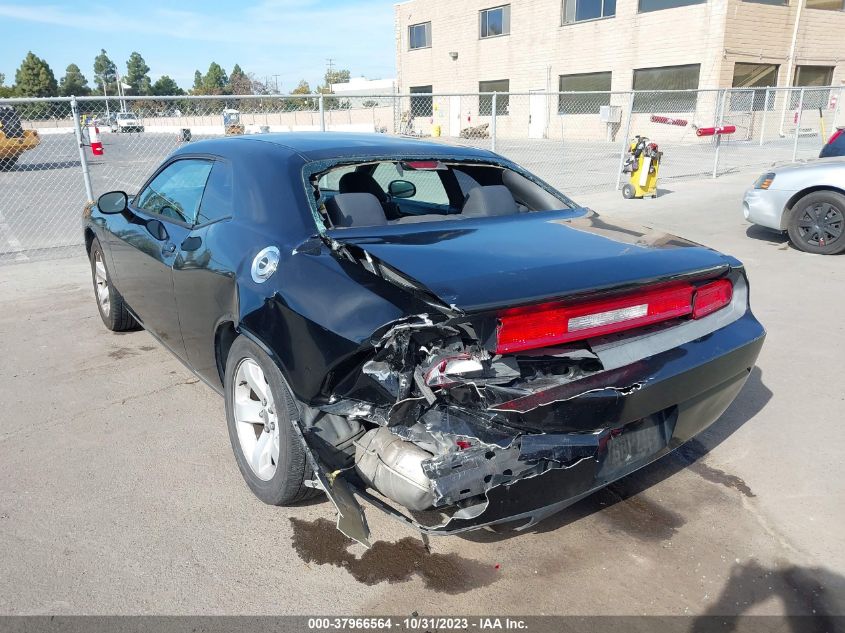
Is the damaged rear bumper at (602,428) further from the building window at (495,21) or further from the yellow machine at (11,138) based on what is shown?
the building window at (495,21)

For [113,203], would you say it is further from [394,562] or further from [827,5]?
[827,5]

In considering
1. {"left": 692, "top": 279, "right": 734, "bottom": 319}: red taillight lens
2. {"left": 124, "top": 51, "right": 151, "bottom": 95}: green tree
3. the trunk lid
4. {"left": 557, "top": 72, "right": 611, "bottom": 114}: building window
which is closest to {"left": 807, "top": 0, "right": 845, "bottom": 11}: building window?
{"left": 557, "top": 72, "right": 611, "bottom": 114}: building window

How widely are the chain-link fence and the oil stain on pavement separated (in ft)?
23.1

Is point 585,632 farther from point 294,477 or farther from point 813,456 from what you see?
point 813,456

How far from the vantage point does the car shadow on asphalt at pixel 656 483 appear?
9.32 ft

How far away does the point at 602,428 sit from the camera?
232cm

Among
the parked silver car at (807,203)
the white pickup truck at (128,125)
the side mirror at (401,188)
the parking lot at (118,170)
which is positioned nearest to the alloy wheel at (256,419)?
the side mirror at (401,188)

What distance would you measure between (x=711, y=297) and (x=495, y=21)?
36.7m

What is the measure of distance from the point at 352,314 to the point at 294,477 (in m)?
0.83

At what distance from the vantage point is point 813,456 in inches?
134

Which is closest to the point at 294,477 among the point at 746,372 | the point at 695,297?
the point at 695,297

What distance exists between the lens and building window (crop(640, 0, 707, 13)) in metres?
26.6

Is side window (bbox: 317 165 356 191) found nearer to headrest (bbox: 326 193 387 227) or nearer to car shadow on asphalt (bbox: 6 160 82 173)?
headrest (bbox: 326 193 387 227)

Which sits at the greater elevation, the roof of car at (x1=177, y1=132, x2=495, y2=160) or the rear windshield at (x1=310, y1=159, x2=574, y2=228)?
the roof of car at (x1=177, y1=132, x2=495, y2=160)
